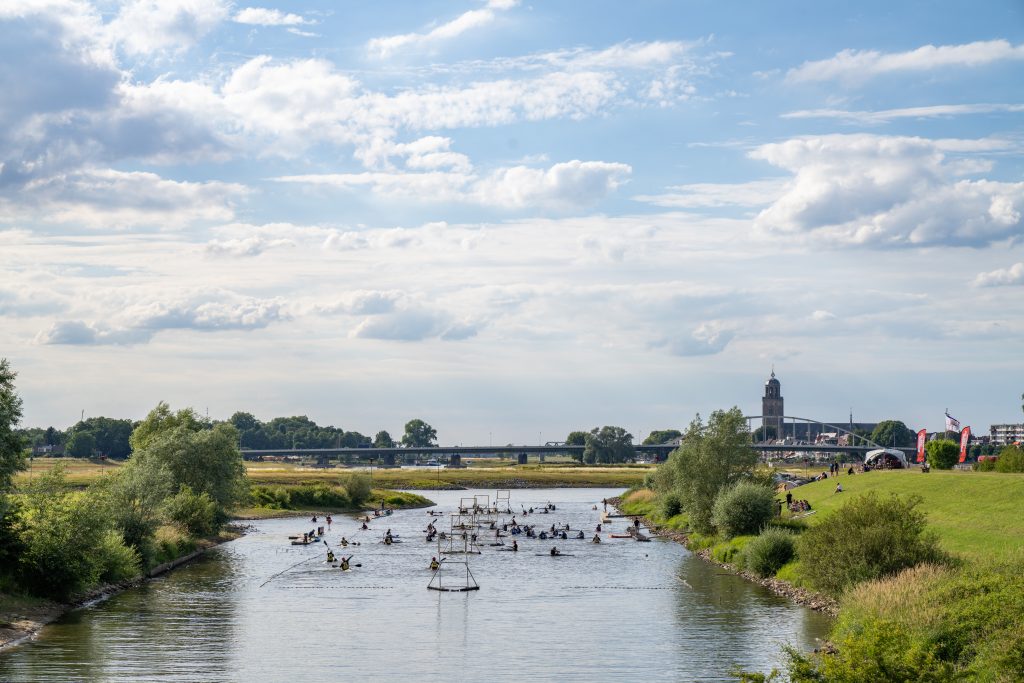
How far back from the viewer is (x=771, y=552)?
2960 inches

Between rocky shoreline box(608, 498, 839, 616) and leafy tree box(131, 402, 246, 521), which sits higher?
leafy tree box(131, 402, 246, 521)

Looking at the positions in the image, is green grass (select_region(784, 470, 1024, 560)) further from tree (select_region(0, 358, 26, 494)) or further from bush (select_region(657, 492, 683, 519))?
tree (select_region(0, 358, 26, 494))

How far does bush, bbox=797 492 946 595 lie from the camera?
57094 mm

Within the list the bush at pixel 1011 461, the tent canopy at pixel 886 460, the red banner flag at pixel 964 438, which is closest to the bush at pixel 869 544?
the bush at pixel 1011 461

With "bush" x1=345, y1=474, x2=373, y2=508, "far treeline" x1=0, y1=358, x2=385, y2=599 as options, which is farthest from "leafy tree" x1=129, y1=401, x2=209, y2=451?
"bush" x1=345, y1=474, x2=373, y2=508

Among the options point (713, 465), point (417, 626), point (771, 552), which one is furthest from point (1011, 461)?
point (417, 626)

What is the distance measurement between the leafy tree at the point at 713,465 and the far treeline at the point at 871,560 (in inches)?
4.4

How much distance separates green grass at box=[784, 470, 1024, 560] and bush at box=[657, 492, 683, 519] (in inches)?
773

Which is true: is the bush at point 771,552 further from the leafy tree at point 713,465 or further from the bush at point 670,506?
the bush at point 670,506

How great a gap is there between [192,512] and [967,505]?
65.7m

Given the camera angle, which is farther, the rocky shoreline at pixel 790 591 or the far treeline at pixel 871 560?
the rocky shoreline at pixel 790 591

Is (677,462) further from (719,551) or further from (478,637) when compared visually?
(478,637)

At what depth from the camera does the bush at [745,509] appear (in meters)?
88.6

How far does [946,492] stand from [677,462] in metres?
30.2
